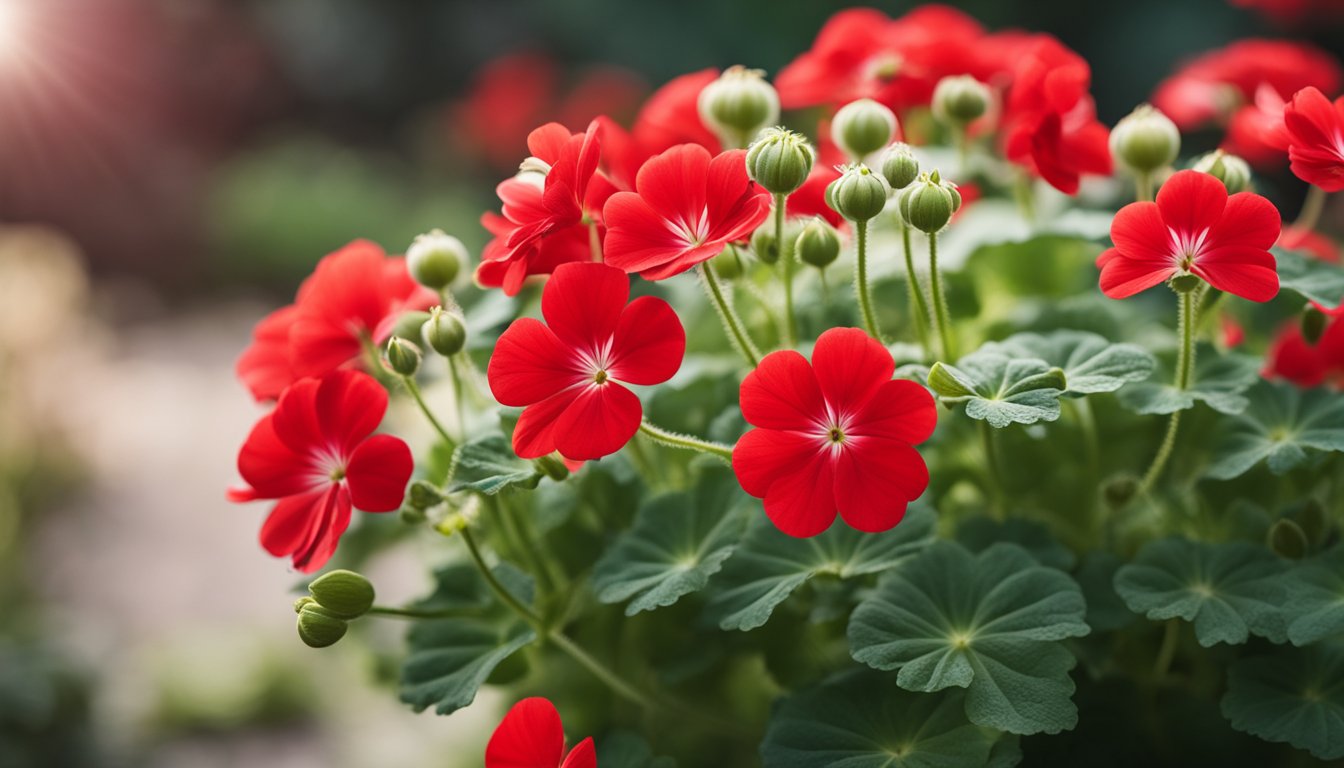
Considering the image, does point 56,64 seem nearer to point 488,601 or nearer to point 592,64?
point 592,64

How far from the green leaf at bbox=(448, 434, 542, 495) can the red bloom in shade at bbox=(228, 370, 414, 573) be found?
28mm

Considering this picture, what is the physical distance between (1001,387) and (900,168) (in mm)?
117

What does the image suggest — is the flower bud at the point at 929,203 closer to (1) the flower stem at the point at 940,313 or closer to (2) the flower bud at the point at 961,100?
(1) the flower stem at the point at 940,313

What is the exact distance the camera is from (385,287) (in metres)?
0.68

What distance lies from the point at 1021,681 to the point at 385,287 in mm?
424

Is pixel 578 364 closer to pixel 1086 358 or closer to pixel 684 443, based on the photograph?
pixel 684 443

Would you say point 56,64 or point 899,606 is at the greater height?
point 56,64

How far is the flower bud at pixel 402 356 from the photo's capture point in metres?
0.57

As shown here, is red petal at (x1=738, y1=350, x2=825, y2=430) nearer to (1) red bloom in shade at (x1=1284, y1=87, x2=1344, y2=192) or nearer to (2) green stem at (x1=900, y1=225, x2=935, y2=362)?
(2) green stem at (x1=900, y1=225, x2=935, y2=362)

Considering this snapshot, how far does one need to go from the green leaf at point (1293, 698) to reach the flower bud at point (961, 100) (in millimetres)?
367

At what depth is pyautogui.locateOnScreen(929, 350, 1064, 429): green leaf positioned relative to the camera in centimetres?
49

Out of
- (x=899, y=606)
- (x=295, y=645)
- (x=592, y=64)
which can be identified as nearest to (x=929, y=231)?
(x=899, y=606)

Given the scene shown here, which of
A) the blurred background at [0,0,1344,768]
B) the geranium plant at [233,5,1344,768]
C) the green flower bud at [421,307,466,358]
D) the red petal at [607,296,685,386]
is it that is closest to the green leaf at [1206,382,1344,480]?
the geranium plant at [233,5,1344,768]

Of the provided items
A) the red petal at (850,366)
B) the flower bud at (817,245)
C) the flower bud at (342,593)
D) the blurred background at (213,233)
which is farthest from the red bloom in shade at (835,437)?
the blurred background at (213,233)
